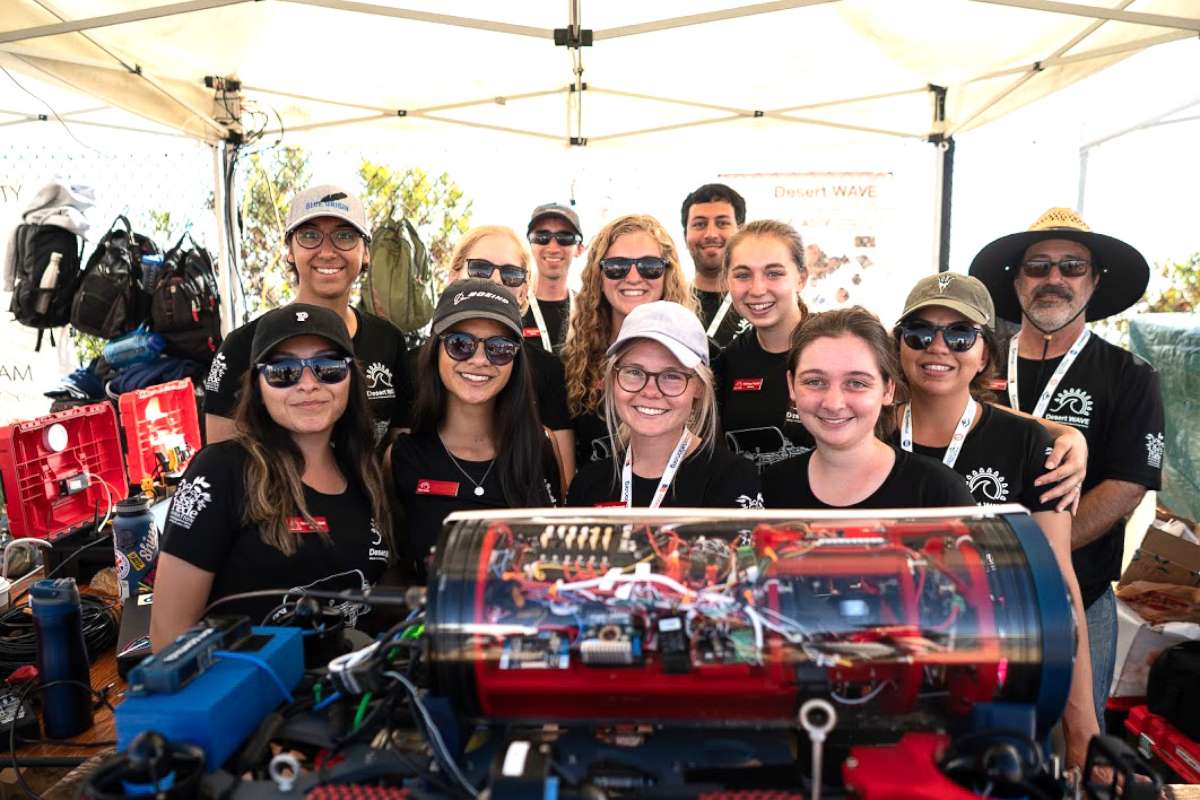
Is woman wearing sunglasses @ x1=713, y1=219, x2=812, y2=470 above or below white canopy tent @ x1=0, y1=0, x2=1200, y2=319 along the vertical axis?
below

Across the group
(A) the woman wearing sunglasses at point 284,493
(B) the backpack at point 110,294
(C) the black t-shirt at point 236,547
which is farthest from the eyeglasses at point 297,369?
(B) the backpack at point 110,294

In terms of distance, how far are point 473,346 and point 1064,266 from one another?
207 centimetres

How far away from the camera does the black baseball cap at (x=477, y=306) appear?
2.29m

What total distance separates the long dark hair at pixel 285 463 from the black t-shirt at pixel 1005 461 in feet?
5.37

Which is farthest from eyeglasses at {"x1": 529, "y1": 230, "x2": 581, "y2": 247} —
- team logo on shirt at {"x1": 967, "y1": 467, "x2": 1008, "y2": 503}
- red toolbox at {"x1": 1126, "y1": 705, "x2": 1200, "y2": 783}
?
red toolbox at {"x1": 1126, "y1": 705, "x2": 1200, "y2": 783}

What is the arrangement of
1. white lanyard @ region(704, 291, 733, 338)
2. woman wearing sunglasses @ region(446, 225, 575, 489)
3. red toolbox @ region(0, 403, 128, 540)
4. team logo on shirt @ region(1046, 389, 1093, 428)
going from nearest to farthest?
1. team logo on shirt @ region(1046, 389, 1093, 428)
2. woman wearing sunglasses @ region(446, 225, 575, 489)
3. red toolbox @ region(0, 403, 128, 540)
4. white lanyard @ region(704, 291, 733, 338)

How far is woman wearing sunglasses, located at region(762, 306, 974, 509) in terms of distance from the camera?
1.97 meters

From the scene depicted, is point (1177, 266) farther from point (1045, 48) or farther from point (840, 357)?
point (840, 357)

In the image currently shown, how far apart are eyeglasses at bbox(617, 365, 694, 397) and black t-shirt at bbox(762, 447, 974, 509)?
42 centimetres

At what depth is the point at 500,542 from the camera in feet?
4.33

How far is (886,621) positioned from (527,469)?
4.59ft

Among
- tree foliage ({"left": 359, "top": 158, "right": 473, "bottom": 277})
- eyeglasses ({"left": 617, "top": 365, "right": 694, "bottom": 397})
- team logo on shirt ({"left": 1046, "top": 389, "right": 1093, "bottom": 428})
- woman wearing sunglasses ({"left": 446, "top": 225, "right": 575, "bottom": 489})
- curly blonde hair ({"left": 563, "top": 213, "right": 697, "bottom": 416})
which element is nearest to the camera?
eyeglasses ({"left": 617, "top": 365, "right": 694, "bottom": 397})

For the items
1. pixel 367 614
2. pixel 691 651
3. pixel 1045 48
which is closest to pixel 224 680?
pixel 691 651

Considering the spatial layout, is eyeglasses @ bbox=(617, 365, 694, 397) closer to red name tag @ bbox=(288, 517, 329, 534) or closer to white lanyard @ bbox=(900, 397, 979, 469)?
white lanyard @ bbox=(900, 397, 979, 469)
